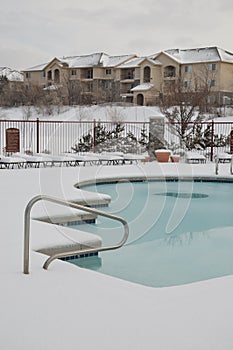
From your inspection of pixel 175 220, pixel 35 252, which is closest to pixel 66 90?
pixel 175 220

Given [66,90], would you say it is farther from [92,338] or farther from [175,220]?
[92,338]

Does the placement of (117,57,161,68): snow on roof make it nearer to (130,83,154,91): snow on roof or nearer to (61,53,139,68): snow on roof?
(61,53,139,68): snow on roof

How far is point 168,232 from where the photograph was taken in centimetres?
677

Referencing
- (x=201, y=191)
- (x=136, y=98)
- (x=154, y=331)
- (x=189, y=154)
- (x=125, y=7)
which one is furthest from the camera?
(x=136, y=98)

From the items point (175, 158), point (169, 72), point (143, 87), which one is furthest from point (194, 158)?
point (169, 72)

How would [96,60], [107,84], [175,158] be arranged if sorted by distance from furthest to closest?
[96,60]
[107,84]
[175,158]

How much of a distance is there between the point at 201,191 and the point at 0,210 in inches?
190

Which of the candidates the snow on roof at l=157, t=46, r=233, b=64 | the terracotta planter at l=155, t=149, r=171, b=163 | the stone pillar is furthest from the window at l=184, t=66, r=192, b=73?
the terracotta planter at l=155, t=149, r=171, b=163

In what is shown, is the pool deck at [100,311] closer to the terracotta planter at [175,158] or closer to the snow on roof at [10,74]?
the terracotta planter at [175,158]

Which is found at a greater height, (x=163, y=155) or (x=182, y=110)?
(x=182, y=110)

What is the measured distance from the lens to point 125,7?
1440cm

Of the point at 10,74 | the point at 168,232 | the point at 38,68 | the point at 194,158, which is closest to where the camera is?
the point at 168,232

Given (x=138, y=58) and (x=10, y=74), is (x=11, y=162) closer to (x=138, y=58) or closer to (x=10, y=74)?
(x=10, y=74)

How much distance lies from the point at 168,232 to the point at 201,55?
95.6ft
